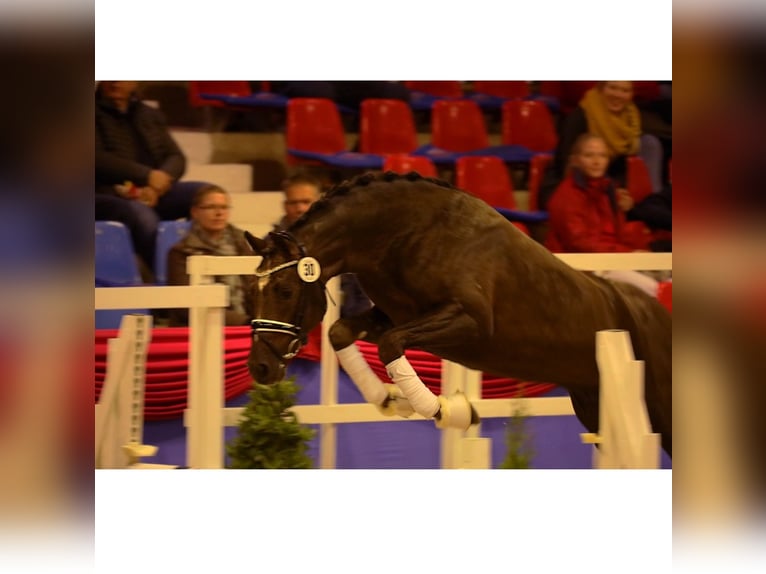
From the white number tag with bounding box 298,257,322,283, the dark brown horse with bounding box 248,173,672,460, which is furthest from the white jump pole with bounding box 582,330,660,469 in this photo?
the white number tag with bounding box 298,257,322,283

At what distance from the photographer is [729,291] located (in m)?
1.14

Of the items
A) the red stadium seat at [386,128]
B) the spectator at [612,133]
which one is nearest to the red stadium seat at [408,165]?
the red stadium seat at [386,128]

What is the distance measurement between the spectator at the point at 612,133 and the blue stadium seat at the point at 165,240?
1.28 metres

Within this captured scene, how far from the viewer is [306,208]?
9.85ft

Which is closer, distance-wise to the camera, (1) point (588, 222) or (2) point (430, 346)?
(2) point (430, 346)

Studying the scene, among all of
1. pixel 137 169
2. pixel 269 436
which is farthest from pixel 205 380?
pixel 137 169

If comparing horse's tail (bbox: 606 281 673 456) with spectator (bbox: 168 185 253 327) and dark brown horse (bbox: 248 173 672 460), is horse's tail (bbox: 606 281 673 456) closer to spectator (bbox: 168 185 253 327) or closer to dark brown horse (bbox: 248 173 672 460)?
dark brown horse (bbox: 248 173 672 460)

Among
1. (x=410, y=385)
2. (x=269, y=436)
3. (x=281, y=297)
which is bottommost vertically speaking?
(x=269, y=436)

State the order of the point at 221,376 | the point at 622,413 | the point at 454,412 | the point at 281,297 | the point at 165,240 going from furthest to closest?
the point at 165,240, the point at 221,376, the point at 454,412, the point at 281,297, the point at 622,413

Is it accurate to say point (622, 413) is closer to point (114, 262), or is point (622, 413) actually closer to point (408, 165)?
point (408, 165)

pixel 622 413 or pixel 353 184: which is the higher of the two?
pixel 353 184

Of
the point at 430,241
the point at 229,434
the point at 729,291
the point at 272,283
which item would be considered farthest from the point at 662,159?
the point at 729,291

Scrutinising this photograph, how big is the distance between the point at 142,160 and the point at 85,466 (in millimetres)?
2033

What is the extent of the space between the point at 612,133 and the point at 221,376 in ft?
5.35
